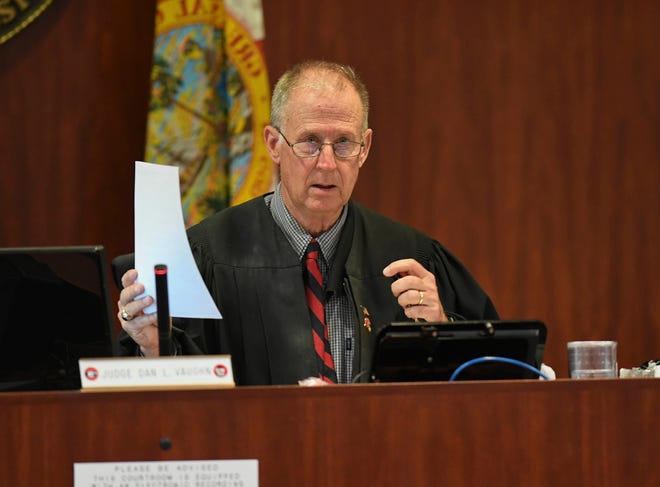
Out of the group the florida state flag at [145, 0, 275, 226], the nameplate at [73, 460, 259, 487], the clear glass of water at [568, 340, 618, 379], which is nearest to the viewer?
the nameplate at [73, 460, 259, 487]

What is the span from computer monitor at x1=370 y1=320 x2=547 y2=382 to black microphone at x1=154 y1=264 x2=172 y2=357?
38 centimetres

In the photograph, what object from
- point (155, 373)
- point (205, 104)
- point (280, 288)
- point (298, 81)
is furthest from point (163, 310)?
point (205, 104)

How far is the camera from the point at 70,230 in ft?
13.5

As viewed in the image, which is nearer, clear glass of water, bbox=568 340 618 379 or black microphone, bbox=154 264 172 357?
black microphone, bbox=154 264 172 357

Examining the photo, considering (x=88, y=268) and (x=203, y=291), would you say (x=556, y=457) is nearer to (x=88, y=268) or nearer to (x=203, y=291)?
(x=203, y=291)

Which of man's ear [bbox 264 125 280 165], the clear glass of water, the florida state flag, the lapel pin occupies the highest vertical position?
the florida state flag

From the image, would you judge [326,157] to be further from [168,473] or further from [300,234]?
[168,473]

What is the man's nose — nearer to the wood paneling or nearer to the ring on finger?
the ring on finger

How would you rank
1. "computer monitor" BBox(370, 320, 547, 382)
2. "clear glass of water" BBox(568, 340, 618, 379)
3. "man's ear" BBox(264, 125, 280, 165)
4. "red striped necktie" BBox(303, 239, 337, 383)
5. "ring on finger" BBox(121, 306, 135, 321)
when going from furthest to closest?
"man's ear" BBox(264, 125, 280, 165)
"red striped necktie" BBox(303, 239, 337, 383)
"ring on finger" BBox(121, 306, 135, 321)
"clear glass of water" BBox(568, 340, 618, 379)
"computer monitor" BBox(370, 320, 547, 382)

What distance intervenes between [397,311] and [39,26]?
87.0 inches

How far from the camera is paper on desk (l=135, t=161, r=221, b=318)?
81.0 inches

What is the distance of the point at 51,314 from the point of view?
2.18 m

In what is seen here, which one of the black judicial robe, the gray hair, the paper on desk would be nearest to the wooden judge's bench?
the paper on desk

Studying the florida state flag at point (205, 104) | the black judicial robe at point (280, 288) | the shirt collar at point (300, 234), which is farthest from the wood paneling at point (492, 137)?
the shirt collar at point (300, 234)
